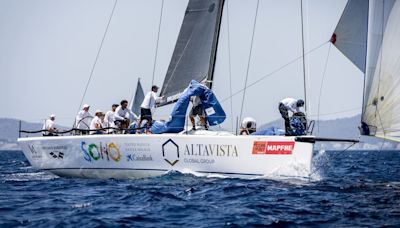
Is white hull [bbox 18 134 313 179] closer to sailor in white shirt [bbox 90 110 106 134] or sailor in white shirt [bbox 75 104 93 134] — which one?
sailor in white shirt [bbox 90 110 106 134]

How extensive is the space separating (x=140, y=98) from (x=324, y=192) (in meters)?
24.4

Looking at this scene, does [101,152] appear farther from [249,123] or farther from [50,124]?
[249,123]

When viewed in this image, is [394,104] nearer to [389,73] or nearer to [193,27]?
[389,73]

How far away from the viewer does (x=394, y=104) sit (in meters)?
12.5

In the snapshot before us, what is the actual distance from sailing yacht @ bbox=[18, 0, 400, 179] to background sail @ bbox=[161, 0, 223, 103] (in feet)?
0.10

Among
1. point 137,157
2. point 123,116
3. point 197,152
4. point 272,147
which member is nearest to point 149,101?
point 123,116

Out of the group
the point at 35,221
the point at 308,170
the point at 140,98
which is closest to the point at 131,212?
the point at 35,221

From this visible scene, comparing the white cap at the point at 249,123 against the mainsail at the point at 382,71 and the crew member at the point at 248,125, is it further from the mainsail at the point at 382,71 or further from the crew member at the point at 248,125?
the mainsail at the point at 382,71

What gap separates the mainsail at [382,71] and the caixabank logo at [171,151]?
4.58m

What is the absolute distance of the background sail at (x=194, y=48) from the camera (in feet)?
53.5

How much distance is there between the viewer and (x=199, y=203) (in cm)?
1029

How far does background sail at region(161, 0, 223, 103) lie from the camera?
53.5 feet

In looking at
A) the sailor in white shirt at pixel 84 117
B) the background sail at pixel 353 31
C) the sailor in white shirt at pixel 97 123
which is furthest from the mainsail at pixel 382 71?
the sailor in white shirt at pixel 84 117

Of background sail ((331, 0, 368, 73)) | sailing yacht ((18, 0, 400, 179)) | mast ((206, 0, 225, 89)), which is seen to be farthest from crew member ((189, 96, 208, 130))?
background sail ((331, 0, 368, 73))
